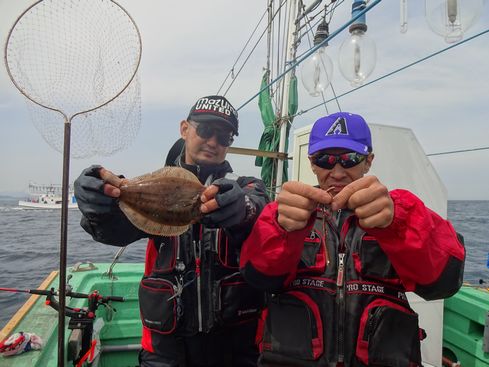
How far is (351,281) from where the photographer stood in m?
2.31

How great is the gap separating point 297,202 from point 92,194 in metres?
1.42

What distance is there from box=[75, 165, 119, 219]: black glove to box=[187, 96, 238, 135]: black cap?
1064 millimetres

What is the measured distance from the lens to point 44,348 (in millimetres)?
3637

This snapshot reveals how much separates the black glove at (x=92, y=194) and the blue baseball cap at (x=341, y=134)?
1.49 metres

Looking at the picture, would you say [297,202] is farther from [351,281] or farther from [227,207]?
[351,281]

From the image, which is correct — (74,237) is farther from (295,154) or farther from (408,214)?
(408,214)

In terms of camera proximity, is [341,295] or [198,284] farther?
[198,284]

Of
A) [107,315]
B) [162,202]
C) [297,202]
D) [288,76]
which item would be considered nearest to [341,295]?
[297,202]

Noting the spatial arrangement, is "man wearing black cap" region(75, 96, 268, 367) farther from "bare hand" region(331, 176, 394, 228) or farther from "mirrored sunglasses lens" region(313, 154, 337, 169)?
"bare hand" region(331, 176, 394, 228)

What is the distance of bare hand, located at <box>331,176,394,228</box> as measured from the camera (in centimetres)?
183

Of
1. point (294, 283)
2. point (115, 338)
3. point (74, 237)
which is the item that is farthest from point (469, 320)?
point (74, 237)

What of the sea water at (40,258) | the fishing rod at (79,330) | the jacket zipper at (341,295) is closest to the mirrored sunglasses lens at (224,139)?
the jacket zipper at (341,295)

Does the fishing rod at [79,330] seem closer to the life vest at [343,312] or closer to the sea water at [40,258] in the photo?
the life vest at [343,312]

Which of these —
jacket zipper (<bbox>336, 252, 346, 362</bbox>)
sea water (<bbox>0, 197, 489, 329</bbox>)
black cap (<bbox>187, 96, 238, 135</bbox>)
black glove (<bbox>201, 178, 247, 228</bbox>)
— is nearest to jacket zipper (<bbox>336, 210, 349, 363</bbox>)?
jacket zipper (<bbox>336, 252, 346, 362</bbox>)
